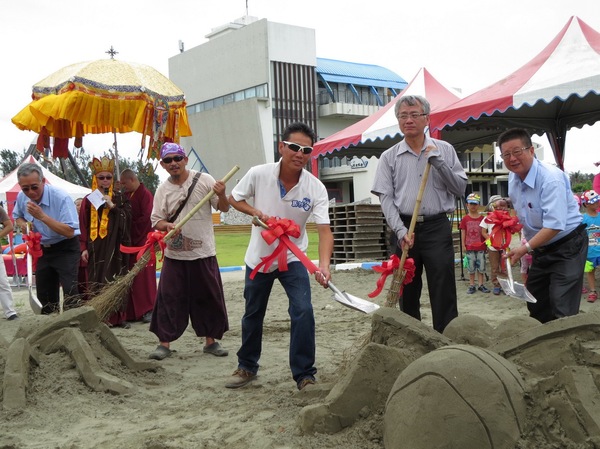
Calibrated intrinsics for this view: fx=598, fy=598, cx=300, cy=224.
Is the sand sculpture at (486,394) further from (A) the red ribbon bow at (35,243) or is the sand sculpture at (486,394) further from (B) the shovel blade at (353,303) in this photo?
(A) the red ribbon bow at (35,243)

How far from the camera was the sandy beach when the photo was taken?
3080 mm

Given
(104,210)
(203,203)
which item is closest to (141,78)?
(104,210)

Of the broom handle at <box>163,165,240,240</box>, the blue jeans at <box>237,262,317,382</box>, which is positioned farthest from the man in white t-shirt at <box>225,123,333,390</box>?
the broom handle at <box>163,165,240,240</box>

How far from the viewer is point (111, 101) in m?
7.15

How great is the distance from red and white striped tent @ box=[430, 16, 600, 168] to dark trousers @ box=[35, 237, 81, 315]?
5683 mm

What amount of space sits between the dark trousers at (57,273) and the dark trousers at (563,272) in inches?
165

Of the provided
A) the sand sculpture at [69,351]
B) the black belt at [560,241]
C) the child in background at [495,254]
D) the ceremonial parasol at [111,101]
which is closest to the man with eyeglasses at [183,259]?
the sand sculpture at [69,351]

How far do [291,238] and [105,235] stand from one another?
341 centimetres

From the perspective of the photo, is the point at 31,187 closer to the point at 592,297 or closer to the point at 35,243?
the point at 35,243

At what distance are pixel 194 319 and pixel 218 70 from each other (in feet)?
142

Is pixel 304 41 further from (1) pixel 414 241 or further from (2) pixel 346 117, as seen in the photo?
(1) pixel 414 241

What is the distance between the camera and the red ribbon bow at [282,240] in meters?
3.80

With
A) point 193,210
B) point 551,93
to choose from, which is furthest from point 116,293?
point 551,93

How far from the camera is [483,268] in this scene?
28.9 ft
